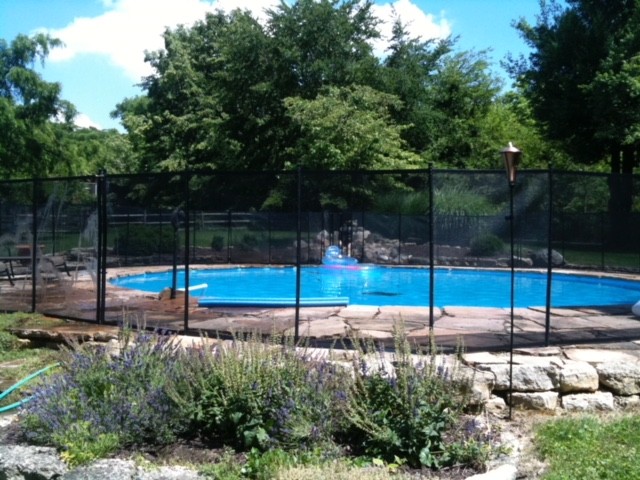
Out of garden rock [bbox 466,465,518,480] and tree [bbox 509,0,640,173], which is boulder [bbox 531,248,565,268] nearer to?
tree [bbox 509,0,640,173]

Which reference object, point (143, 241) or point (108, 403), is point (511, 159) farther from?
point (143, 241)

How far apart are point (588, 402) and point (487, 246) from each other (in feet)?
34.6

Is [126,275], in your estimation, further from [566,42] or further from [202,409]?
[566,42]

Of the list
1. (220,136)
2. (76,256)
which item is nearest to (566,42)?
(220,136)

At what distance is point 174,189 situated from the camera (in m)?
21.6

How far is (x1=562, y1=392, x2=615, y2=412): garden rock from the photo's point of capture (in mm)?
6098

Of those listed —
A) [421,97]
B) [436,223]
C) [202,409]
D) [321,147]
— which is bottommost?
[202,409]

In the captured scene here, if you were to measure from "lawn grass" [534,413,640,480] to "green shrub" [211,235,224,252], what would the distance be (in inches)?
463

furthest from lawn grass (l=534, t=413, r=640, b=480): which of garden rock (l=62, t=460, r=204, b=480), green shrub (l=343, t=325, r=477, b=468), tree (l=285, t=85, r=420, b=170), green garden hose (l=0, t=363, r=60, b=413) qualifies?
tree (l=285, t=85, r=420, b=170)

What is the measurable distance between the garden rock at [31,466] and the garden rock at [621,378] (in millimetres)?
4617

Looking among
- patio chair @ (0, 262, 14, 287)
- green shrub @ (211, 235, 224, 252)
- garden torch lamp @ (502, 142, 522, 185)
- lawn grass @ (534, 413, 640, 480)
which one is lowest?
lawn grass @ (534, 413, 640, 480)

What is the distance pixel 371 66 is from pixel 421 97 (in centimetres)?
307

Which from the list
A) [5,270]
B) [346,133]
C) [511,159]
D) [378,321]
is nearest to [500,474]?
[511,159]

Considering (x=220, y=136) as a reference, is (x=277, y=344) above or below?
below
